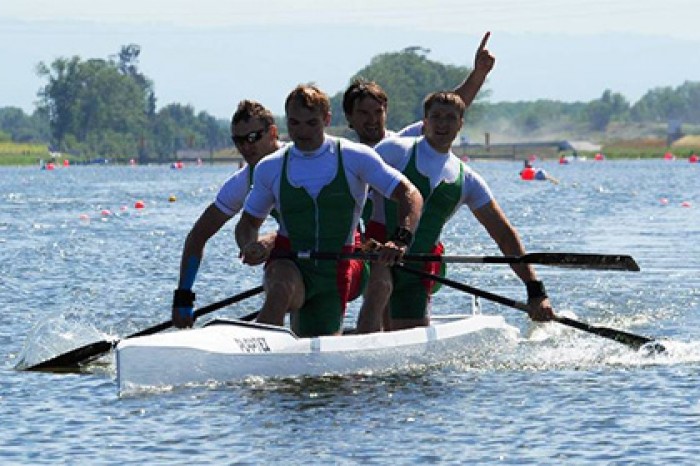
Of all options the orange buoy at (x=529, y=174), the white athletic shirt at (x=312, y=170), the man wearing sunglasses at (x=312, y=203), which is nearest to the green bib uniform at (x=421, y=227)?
the man wearing sunglasses at (x=312, y=203)

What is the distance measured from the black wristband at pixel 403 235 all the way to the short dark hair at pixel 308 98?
39.5 inches

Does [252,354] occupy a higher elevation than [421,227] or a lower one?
lower

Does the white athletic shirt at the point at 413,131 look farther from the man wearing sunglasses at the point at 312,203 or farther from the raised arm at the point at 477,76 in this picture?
the man wearing sunglasses at the point at 312,203

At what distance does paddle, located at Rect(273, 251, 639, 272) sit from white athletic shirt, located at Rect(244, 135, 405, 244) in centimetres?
45

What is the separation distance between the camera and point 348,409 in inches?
496

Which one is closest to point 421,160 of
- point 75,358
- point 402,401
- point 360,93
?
point 360,93

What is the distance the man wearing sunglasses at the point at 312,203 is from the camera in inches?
500

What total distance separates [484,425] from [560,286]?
11.7m

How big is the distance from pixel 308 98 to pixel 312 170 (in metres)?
0.65

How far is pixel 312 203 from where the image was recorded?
13.1m

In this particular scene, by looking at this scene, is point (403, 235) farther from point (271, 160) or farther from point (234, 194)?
point (234, 194)

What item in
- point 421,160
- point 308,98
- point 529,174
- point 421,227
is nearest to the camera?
point 308,98

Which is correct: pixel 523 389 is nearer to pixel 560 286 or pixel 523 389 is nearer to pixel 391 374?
pixel 391 374

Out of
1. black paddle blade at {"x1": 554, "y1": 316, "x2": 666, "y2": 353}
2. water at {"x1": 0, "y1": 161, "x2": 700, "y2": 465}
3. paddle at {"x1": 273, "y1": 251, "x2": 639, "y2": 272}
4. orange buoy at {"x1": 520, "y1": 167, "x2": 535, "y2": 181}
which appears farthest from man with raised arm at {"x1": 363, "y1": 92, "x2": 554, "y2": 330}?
orange buoy at {"x1": 520, "y1": 167, "x2": 535, "y2": 181}
